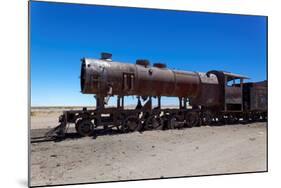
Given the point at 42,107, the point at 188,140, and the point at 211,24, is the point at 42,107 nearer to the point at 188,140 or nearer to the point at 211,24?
the point at 188,140

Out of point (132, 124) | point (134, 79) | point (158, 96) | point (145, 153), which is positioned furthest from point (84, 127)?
point (158, 96)

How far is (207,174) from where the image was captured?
7262mm

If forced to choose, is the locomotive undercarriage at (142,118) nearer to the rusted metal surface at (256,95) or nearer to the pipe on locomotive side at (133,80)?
the rusted metal surface at (256,95)

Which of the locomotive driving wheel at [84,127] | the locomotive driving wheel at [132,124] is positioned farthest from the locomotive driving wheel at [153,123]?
the locomotive driving wheel at [84,127]

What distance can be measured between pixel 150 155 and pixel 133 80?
1996mm

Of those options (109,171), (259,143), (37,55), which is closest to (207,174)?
(259,143)

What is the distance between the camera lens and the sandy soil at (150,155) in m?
6.34

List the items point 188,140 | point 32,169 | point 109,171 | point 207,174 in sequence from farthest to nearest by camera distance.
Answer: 1. point 188,140
2. point 207,174
3. point 109,171
4. point 32,169

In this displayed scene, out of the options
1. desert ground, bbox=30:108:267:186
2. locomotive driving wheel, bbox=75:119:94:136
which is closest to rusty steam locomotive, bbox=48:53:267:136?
locomotive driving wheel, bbox=75:119:94:136

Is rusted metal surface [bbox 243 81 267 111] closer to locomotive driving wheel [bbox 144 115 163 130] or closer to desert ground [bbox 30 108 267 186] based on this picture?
desert ground [bbox 30 108 267 186]

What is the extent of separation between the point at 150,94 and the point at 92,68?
5.32 feet

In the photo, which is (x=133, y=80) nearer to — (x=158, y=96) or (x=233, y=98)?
(x=158, y=96)

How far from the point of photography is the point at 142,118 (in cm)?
800

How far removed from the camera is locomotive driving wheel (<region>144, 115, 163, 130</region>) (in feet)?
26.3
